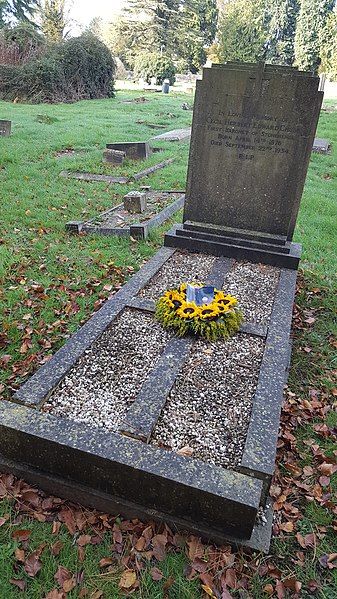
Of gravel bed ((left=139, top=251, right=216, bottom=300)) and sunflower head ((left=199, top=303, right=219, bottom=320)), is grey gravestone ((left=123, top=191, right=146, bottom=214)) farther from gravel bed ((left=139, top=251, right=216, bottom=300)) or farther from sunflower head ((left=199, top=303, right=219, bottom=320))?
sunflower head ((left=199, top=303, right=219, bottom=320))

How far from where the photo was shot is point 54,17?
3303 centimetres

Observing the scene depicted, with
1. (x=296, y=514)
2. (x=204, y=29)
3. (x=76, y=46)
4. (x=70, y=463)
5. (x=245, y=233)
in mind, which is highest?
(x=204, y=29)

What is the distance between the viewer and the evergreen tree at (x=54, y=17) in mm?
32219

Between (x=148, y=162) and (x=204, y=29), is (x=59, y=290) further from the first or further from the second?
(x=204, y=29)

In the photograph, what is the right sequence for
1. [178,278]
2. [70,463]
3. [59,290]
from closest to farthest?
[70,463]
[178,278]
[59,290]

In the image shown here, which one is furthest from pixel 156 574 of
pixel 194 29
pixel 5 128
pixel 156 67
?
pixel 194 29

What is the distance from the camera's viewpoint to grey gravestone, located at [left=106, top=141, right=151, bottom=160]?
11.0m

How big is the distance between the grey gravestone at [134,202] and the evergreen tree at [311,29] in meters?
43.1

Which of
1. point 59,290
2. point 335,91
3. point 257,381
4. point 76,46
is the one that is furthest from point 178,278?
point 335,91

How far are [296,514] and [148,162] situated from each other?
366 inches

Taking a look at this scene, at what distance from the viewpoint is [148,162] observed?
35.4 feet

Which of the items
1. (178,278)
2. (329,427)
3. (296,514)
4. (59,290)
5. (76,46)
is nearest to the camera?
(296,514)

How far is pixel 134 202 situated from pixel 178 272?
275 cm

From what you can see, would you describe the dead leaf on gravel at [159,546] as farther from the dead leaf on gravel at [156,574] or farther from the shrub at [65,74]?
the shrub at [65,74]
